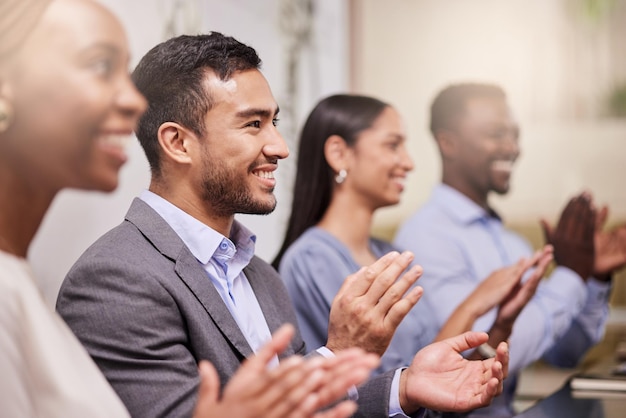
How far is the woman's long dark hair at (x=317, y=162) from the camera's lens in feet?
7.46

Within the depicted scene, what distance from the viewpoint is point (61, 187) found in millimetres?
1081

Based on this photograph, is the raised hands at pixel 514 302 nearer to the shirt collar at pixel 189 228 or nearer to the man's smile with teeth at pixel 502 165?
the man's smile with teeth at pixel 502 165

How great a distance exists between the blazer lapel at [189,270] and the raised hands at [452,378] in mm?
321

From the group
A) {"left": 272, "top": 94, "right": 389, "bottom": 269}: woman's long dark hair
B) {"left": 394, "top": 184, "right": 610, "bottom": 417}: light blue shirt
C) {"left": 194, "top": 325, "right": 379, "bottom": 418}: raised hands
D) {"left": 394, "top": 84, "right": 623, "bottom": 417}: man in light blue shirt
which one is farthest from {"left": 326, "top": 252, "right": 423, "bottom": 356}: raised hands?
{"left": 394, "top": 84, "right": 623, "bottom": 417}: man in light blue shirt

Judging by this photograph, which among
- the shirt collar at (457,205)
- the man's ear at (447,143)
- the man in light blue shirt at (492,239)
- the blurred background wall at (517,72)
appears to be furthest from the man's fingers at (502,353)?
the blurred background wall at (517,72)

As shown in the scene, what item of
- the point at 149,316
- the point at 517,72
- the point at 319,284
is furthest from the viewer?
the point at 517,72

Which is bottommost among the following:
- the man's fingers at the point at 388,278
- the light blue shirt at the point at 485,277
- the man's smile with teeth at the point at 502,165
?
the light blue shirt at the point at 485,277

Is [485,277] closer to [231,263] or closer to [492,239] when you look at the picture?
[492,239]

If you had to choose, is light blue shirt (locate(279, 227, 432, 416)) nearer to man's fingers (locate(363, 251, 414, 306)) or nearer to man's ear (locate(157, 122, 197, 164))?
man's fingers (locate(363, 251, 414, 306))

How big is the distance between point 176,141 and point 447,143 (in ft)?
5.50

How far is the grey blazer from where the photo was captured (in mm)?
1262

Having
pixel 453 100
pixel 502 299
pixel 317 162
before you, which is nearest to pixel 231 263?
pixel 317 162

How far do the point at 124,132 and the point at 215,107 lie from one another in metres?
0.35

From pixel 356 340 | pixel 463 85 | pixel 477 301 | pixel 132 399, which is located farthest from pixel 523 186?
pixel 132 399
